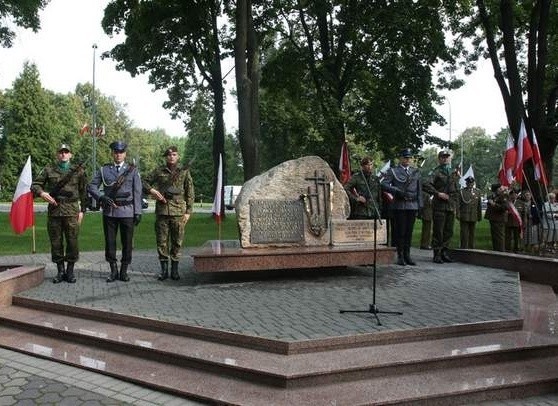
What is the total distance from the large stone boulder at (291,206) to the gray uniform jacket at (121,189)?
61.4 inches

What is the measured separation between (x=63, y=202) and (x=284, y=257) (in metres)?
3.28

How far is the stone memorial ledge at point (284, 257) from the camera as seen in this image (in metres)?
7.89

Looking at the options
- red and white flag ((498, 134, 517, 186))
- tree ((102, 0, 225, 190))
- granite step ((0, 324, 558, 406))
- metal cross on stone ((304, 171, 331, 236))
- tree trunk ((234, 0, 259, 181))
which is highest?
tree ((102, 0, 225, 190))

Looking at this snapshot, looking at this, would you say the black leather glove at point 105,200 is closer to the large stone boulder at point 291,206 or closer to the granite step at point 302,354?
the large stone boulder at point 291,206

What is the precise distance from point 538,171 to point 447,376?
337 inches

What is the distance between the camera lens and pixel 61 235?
8.20 metres

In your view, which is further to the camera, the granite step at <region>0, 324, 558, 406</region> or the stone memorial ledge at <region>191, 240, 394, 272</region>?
the stone memorial ledge at <region>191, 240, 394, 272</region>

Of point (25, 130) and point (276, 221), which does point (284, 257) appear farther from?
point (25, 130)

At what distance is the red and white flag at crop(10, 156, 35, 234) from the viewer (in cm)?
915

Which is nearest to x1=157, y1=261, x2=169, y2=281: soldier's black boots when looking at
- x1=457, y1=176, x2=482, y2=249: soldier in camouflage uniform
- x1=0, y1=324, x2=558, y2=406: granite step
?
x1=0, y1=324, x2=558, y2=406: granite step

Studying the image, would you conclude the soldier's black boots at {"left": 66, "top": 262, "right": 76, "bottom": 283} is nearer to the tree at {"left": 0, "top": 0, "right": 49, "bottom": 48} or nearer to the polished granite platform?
the polished granite platform

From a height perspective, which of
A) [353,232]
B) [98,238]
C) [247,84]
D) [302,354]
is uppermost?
[247,84]

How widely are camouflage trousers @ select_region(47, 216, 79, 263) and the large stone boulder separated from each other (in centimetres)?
243

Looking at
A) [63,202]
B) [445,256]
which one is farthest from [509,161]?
[63,202]
